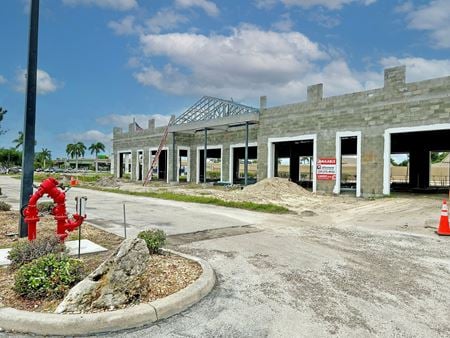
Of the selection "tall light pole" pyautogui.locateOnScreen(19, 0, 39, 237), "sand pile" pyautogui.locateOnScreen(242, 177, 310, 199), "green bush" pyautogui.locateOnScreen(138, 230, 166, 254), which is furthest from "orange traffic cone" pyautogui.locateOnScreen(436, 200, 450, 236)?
"sand pile" pyautogui.locateOnScreen(242, 177, 310, 199)

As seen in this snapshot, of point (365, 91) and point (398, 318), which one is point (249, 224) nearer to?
point (398, 318)

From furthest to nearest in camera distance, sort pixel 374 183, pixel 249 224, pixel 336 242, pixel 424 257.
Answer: pixel 374 183 → pixel 249 224 → pixel 336 242 → pixel 424 257

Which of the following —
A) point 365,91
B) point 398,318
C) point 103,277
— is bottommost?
point 398,318

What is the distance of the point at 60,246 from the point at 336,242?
6.01 meters

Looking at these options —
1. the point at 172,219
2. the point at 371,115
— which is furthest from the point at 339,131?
the point at 172,219

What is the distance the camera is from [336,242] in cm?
800

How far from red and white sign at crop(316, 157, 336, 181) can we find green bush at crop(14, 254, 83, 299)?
1919cm

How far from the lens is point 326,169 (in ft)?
71.1

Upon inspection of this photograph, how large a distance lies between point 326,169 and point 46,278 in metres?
19.7

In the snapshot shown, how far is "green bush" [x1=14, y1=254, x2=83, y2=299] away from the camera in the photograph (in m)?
3.95

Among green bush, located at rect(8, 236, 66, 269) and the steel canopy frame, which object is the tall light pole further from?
the steel canopy frame

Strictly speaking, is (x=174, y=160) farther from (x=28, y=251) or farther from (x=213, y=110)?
(x=28, y=251)

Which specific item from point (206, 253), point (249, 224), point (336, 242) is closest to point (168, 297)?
point (206, 253)

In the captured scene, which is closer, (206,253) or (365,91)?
(206,253)
